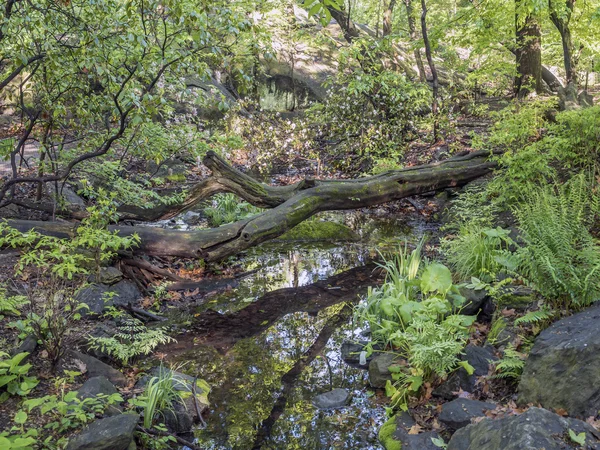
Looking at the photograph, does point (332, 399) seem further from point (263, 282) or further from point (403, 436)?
point (263, 282)

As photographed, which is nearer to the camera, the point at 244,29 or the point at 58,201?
the point at 244,29

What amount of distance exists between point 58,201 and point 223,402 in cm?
431

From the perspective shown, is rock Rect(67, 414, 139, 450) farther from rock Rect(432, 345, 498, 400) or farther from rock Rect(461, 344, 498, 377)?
rock Rect(461, 344, 498, 377)

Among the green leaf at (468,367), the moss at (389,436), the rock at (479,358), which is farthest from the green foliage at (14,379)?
the rock at (479,358)

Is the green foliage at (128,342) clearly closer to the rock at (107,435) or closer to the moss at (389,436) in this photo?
the rock at (107,435)

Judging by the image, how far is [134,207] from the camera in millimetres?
7852

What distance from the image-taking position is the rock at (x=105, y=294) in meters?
5.70

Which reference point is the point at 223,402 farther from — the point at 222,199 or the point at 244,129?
the point at 244,129

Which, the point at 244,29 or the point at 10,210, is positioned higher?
the point at 244,29

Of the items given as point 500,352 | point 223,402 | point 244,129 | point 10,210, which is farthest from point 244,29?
point 244,129

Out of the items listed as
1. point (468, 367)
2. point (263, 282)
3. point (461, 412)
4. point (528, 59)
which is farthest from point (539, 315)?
point (528, 59)

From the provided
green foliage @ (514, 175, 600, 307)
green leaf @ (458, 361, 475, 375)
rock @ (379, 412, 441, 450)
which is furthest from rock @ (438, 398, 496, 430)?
green foliage @ (514, 175, 600, 307)

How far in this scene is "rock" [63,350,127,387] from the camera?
4387 mm

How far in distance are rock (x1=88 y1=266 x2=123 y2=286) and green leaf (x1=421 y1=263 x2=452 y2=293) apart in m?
3.90
